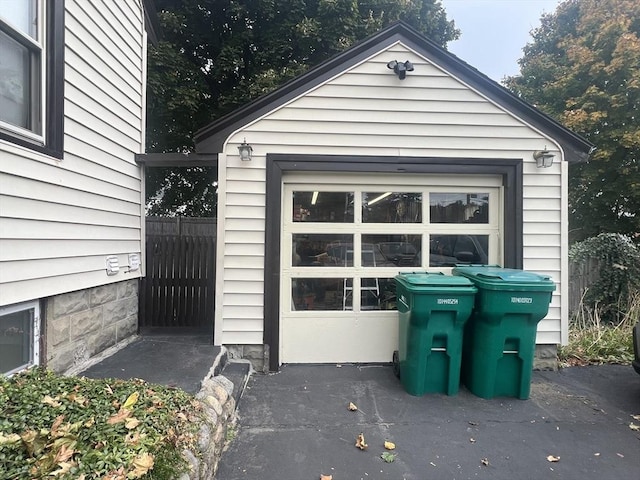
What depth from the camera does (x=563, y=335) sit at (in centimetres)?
437

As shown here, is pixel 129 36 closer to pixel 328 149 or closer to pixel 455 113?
pixel 328 149

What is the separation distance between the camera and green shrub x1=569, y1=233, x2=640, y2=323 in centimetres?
588

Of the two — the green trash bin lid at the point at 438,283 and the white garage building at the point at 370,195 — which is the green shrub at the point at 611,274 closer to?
the white garage building at the point at 370,195

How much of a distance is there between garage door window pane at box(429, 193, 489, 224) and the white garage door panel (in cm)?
134

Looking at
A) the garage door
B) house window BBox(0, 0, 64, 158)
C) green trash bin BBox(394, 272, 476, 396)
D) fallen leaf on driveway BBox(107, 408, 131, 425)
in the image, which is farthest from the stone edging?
house window BBox(0, 0, 64, 158)

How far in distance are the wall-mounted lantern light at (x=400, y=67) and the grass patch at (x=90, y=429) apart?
389 cm

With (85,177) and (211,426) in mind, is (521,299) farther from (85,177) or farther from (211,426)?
(85,177)

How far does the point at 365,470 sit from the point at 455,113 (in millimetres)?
3797

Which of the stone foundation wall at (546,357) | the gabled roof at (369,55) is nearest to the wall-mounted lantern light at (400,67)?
the gabled roof at (369,55)

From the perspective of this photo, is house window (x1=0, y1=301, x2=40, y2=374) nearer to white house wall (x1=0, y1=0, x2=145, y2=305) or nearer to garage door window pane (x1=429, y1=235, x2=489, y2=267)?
white house wall (x1=0, y1=0, x2=145, y2=305)

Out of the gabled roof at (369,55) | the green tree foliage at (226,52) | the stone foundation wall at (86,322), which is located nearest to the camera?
the stone foundation wall at (86,322)

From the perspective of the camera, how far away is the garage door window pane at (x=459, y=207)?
4.49m

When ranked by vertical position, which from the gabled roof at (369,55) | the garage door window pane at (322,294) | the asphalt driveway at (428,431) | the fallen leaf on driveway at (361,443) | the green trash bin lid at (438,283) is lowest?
the asphalt driveway at (428,431)

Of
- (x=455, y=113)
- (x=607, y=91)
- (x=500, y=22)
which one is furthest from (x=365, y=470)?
(x=500, y=22)
